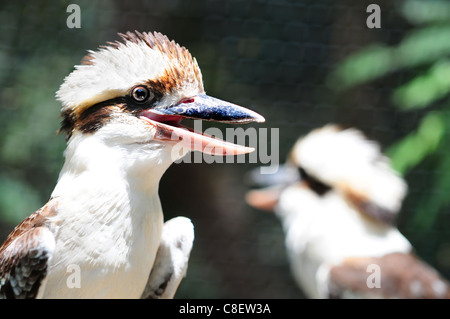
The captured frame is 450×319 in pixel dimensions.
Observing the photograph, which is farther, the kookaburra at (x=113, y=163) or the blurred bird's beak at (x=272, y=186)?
the blurred bird's beak at (x=272, y=186)

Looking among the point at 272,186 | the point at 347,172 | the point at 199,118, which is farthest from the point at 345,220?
the point at 199,118

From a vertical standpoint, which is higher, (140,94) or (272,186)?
(140,94)

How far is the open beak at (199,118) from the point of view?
954 millimetres

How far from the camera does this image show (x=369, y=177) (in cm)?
194

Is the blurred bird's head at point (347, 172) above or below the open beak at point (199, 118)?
below

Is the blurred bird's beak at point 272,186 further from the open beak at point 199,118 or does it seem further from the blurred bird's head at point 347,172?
the open beak at point 199,118

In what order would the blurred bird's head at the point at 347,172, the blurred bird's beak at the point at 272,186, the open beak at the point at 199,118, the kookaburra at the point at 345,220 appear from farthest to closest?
1. the blurred bird's beak at the point at 272,186
2. the blurred bird's head at the point at 347,172
3. the kookaburra at the point at 345,220
4. the open beak at the point at 199,118

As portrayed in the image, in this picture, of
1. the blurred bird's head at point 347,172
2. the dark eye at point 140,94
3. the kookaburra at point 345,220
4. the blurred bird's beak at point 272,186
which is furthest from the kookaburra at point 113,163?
the blurred bird's beak at point 272,186

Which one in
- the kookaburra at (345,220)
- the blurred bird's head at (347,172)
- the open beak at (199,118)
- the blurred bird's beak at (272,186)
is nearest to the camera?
the open beak at (199,118)

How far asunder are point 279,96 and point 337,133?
35 cm

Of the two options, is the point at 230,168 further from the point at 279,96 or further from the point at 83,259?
the point at 83,259

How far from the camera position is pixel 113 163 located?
98 cm

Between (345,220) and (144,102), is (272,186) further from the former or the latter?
(144,102)

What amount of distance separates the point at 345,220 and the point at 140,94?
1.14 m
